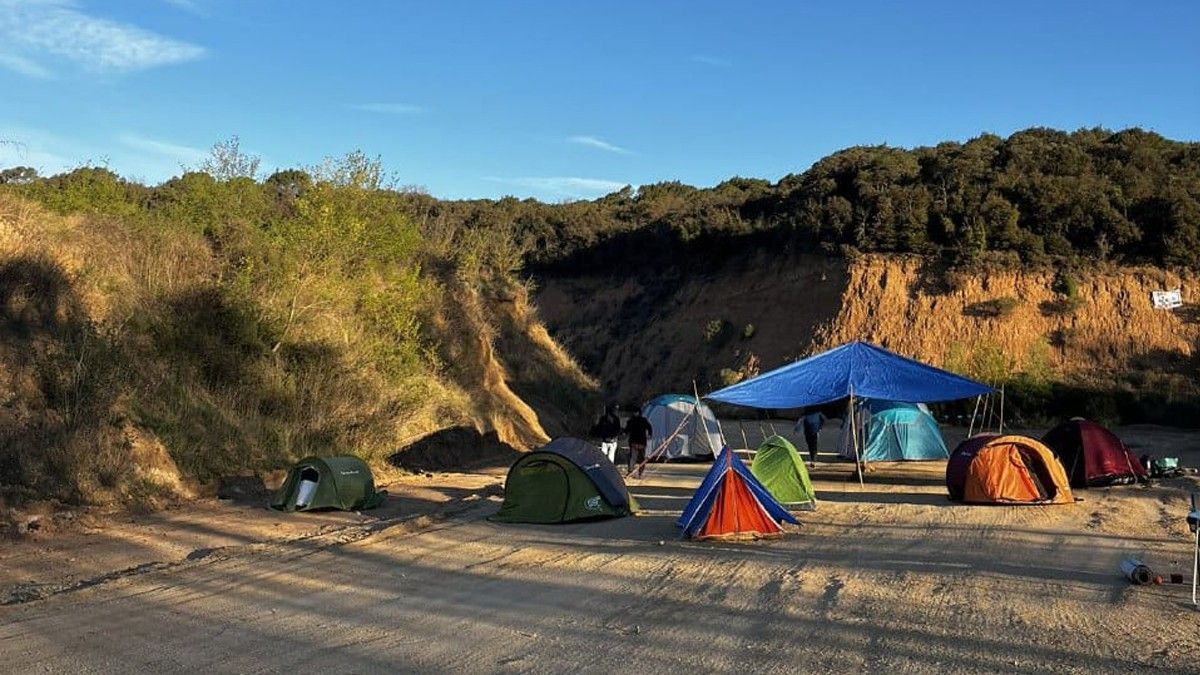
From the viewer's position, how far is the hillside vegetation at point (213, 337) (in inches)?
578

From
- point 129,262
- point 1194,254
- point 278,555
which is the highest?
point 1194,254

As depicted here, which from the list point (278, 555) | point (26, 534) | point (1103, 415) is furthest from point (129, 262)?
point (1103, 415)

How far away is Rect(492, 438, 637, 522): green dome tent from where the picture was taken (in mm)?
14414

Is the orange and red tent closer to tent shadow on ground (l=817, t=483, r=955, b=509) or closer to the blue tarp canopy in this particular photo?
tent shadow on ground (l=817, t=483, r=955, b=509)

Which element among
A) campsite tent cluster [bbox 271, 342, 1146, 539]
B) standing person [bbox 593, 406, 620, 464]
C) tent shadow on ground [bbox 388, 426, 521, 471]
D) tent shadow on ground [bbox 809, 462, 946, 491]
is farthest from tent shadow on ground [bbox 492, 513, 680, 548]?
tent shadow on ground [bbox 388, 426, 521, 471]

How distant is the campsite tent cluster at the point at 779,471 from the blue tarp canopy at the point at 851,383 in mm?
24

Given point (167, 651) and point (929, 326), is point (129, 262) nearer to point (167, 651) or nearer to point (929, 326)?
point (167, 651)

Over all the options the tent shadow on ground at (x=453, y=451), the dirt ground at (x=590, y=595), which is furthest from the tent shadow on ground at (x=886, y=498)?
the tent shadow on ground at (x=453, y=451)

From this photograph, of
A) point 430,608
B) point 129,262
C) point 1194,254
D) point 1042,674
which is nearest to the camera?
point 1042,674

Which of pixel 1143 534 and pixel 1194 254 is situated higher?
pixel 1194 254

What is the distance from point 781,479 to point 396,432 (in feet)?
30.9

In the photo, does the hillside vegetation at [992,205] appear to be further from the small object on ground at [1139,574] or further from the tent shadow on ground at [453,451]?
the small object on ground at [1139,574]

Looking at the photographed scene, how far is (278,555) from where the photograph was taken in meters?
11.5

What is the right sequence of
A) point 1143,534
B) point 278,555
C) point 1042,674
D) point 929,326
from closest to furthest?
point 1042,674 < point 278,555 < point 1143,534 < point 929,326
